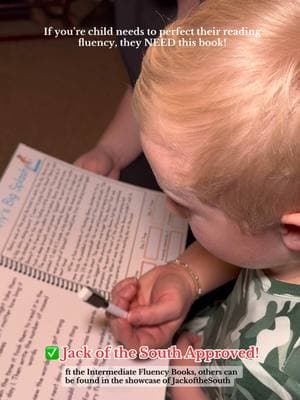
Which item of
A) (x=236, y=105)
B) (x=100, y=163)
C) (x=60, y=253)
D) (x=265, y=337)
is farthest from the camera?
(x=100, y=163)

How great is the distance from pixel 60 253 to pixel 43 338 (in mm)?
105

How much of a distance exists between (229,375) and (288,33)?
0.32 m

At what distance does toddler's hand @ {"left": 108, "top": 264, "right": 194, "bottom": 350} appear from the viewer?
544mm

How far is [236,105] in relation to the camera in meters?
0.35

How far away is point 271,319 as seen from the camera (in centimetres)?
49

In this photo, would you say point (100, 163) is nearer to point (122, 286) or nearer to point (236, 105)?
point (122, 286)

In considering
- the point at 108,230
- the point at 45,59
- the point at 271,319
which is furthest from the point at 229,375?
the point at 45,59

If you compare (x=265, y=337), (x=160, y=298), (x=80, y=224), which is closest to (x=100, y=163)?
(x=80, y=224)

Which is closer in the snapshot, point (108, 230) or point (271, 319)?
point (271, 319)

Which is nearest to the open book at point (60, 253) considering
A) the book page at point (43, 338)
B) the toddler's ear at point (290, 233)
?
the book page at point (43, 338)

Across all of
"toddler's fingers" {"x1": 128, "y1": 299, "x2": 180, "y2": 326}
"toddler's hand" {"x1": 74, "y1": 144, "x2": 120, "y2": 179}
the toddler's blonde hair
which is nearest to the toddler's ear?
the toddler's blonde hair

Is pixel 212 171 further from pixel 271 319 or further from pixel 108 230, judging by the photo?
pixel 108 230

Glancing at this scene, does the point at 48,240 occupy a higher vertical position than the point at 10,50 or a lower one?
higher

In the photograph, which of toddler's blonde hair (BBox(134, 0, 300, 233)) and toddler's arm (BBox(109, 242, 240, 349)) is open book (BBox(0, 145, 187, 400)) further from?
toddler's blonde hair (BBox(134, 0, 300, 233))
